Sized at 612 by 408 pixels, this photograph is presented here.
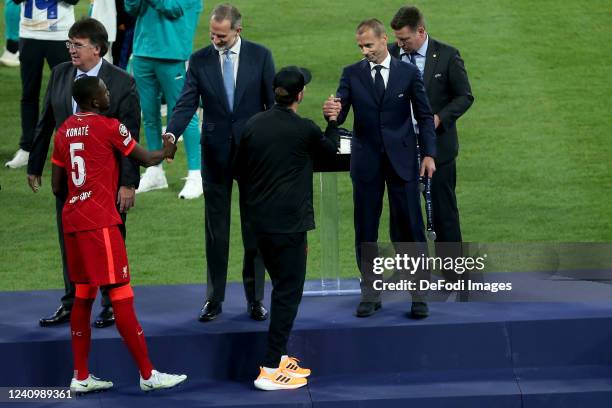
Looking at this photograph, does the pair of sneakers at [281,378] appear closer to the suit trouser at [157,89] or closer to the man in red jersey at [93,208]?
the man in red jersey at [93,208]

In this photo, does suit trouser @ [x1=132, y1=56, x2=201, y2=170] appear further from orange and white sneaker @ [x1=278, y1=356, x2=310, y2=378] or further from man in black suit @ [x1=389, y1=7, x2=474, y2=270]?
orange and white sneaker @ [x1=278, y1=356, x2=310, y2=378]

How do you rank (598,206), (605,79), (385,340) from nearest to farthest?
(385,340)
(598,206)
(605,79)

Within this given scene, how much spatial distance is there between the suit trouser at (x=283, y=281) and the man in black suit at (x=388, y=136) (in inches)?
26.8

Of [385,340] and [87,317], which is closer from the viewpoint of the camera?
[87,317]

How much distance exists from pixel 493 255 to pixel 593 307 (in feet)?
4.22

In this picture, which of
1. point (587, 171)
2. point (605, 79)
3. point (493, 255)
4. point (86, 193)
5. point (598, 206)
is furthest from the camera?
point (605, 79)

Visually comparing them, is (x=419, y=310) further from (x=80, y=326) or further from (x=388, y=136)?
(x=80, y=326)

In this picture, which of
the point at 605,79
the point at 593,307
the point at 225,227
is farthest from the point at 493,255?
the point at 605,79

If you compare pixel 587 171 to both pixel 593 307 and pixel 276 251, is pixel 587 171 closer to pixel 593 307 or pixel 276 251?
pixel 593 307

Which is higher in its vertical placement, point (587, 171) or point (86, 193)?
point (86, 193)

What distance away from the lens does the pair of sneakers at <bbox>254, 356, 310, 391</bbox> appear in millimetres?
8094

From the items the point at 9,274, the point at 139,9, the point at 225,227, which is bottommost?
the point at 9,274

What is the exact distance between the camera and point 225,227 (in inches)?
336

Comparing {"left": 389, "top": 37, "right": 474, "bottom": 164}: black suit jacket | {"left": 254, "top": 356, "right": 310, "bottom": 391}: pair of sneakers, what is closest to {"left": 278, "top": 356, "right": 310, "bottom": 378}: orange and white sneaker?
{"left": 254, "top": 356, "right": 310, "bottom": 391}: pair of sneakers
